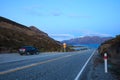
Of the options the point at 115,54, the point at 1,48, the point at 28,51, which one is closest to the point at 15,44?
the point at 1,48

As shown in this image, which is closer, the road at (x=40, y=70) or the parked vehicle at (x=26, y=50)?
the road at (x=40, y=70)

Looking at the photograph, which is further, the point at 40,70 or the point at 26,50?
the point at 26,50

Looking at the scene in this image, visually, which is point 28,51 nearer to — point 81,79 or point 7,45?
point 7,45

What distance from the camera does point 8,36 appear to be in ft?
215

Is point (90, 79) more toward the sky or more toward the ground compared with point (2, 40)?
more toward the ground

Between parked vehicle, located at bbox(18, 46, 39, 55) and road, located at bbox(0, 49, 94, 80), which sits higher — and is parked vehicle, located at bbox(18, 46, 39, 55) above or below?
above

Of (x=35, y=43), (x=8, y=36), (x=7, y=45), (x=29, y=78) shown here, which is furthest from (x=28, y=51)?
(x=29, y=78)

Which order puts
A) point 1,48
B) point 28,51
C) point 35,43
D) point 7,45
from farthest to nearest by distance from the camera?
1. point 35,43
2. point 7,45
3. point 1,48
4. point 28,51

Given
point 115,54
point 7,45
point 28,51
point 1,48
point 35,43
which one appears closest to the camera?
point 115,54

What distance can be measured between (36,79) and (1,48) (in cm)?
3996

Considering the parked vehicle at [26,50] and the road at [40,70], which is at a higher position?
the parked vehicle at [26,50]

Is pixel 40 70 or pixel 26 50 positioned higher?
pixel 26 50

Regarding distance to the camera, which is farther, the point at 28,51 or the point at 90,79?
the point at 28,51

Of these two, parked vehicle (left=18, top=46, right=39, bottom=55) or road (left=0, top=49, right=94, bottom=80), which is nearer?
road (left=0, top=49, right=94, bottom=80)
